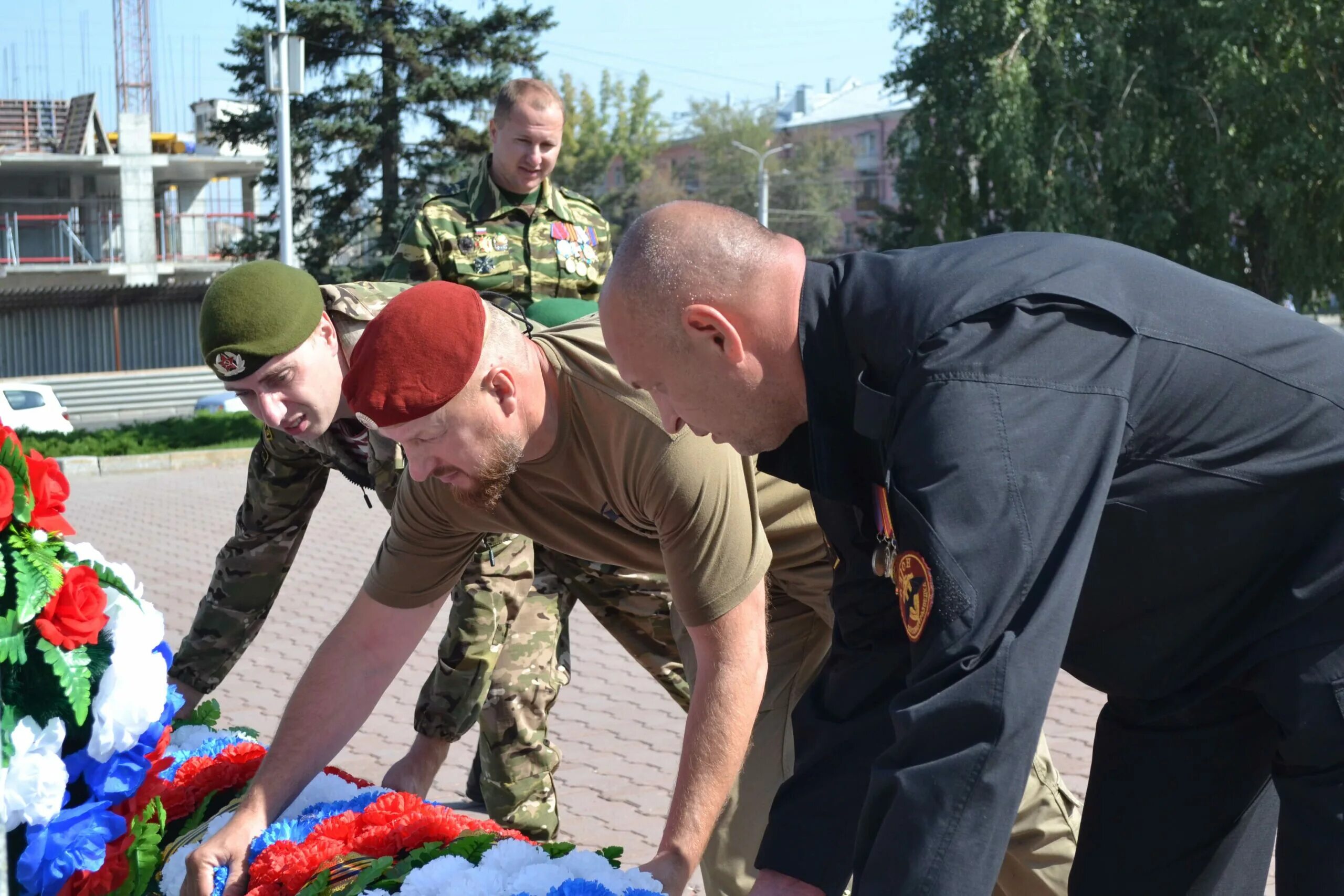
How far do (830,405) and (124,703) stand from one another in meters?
1.30

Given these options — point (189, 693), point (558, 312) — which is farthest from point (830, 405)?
point (189, 693)

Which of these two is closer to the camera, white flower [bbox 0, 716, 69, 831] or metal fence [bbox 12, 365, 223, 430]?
white flower [bbox 0, 716, 69, 831]

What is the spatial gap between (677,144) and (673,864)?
6725 cm

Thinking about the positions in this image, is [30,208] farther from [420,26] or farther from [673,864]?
[673,864]

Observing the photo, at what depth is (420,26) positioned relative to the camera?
803 inches

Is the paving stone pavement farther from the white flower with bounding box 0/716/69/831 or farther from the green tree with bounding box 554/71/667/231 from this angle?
the green tree with bounding box 554/71/667/231

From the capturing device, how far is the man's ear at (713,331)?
151 centimetres

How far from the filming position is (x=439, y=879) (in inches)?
74.0

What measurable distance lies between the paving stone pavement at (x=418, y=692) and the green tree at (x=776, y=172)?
45.8 m

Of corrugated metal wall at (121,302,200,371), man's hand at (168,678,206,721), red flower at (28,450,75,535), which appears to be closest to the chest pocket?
man's hand at (168,678,206,721)

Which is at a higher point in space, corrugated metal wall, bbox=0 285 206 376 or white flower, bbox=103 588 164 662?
white flower, bbox=103 588 164 662

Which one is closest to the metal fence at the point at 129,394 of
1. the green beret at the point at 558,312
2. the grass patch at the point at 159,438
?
the grass patch at the point at 159,438

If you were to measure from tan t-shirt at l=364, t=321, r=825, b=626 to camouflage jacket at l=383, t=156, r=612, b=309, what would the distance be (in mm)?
1784

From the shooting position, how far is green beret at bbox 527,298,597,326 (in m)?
3.38
